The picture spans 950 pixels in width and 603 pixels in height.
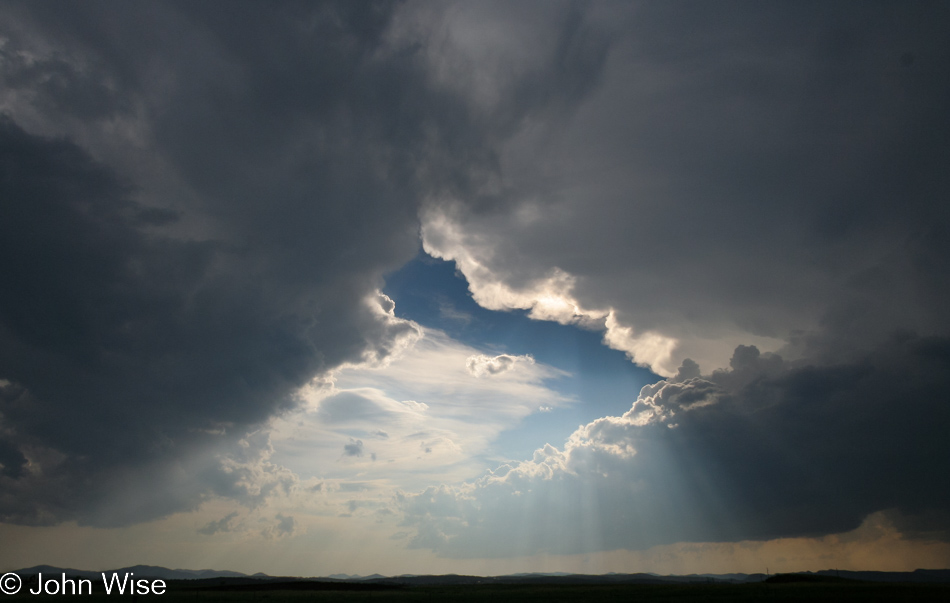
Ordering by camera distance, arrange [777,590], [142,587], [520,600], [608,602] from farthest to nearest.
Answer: [142,587] < [777,590] < [520,600] < [608,602]

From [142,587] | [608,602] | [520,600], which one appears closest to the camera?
[608,602]

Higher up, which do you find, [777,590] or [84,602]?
[84,602]

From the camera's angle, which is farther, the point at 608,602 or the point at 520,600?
the point at 520,600

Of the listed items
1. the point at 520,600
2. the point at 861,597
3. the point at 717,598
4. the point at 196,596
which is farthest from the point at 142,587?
the point at 861,597

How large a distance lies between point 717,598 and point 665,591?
1580 centimetres

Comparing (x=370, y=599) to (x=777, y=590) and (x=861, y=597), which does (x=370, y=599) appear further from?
(x=861, y=597)

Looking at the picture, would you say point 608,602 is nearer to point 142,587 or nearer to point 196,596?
point 196,596

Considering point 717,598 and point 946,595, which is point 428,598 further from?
point 946,595

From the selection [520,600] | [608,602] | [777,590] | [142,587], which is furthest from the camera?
[142,587]

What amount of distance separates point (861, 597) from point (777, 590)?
1995cm

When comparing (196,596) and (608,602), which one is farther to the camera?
(196,596)

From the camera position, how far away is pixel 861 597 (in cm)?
10156

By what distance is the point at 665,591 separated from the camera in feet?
388

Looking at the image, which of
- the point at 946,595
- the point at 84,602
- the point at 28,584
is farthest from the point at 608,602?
the point at 28,584
